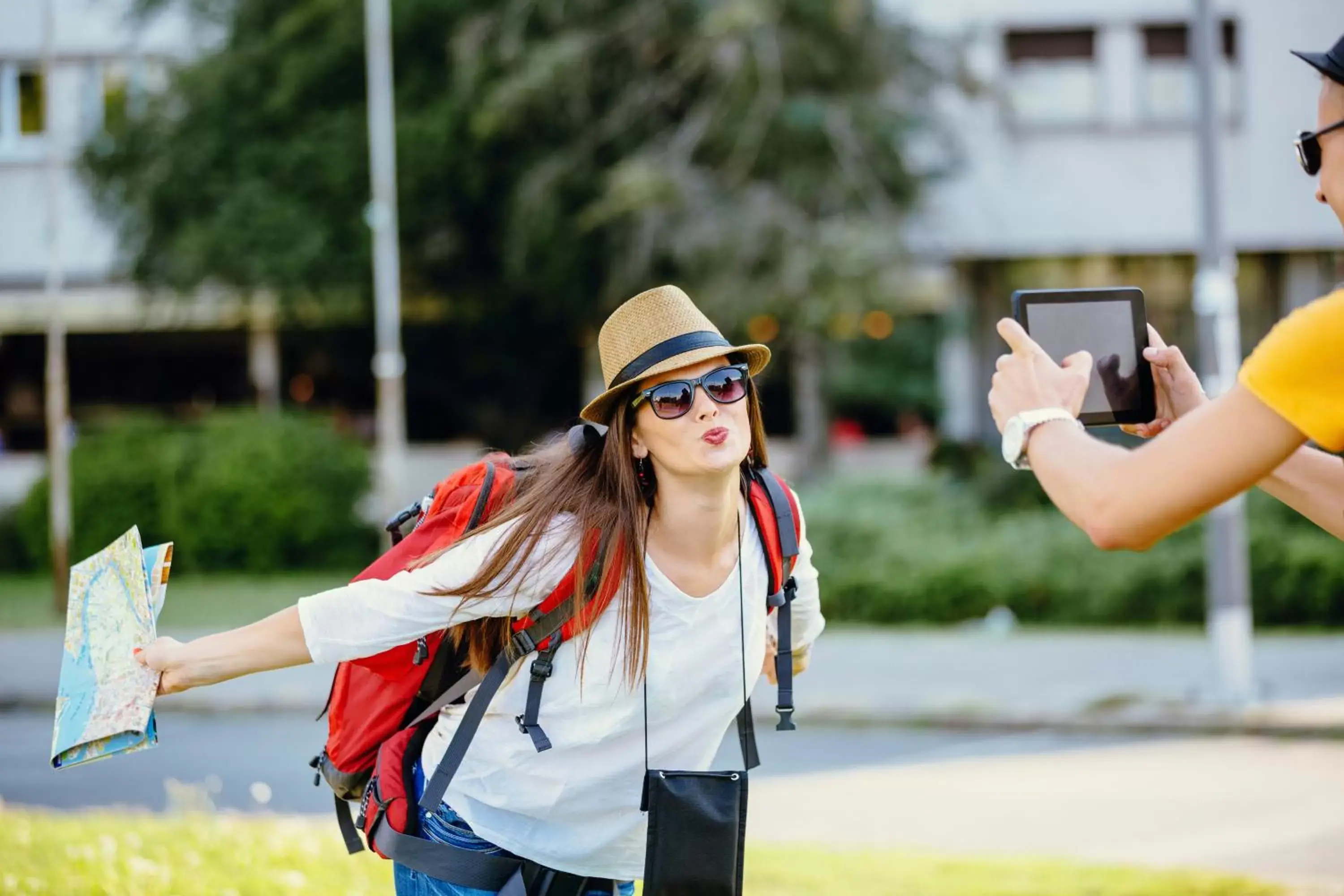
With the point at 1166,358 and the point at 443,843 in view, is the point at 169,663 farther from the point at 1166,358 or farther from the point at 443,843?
the point at 1166,358

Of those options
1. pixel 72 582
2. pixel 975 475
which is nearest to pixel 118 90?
pixel 975 475

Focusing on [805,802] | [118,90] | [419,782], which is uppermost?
[118,90]

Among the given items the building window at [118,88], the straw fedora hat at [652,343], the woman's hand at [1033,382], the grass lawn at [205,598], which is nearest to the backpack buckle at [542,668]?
the straw fedora hat at [652,343]

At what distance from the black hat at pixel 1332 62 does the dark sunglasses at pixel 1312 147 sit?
65mm

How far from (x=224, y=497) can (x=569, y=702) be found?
55.2 ft

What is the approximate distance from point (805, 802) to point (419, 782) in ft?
16.8

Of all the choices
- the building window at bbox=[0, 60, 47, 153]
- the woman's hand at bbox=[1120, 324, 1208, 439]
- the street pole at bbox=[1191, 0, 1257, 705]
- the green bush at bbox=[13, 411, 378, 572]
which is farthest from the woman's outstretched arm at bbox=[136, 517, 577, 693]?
the building window at bbox=[0, 60, 47, 153]

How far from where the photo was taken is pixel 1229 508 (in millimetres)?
9953

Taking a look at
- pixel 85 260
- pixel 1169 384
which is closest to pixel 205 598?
pixel 85 260

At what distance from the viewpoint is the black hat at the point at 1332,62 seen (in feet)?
6.51

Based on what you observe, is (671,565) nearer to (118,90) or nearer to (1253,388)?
(1253,388)

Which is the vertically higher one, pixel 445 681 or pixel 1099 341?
pixel 1099 341

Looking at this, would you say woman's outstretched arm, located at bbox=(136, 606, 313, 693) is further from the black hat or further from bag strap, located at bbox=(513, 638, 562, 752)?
the black hat

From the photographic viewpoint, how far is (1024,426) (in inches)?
83.7
